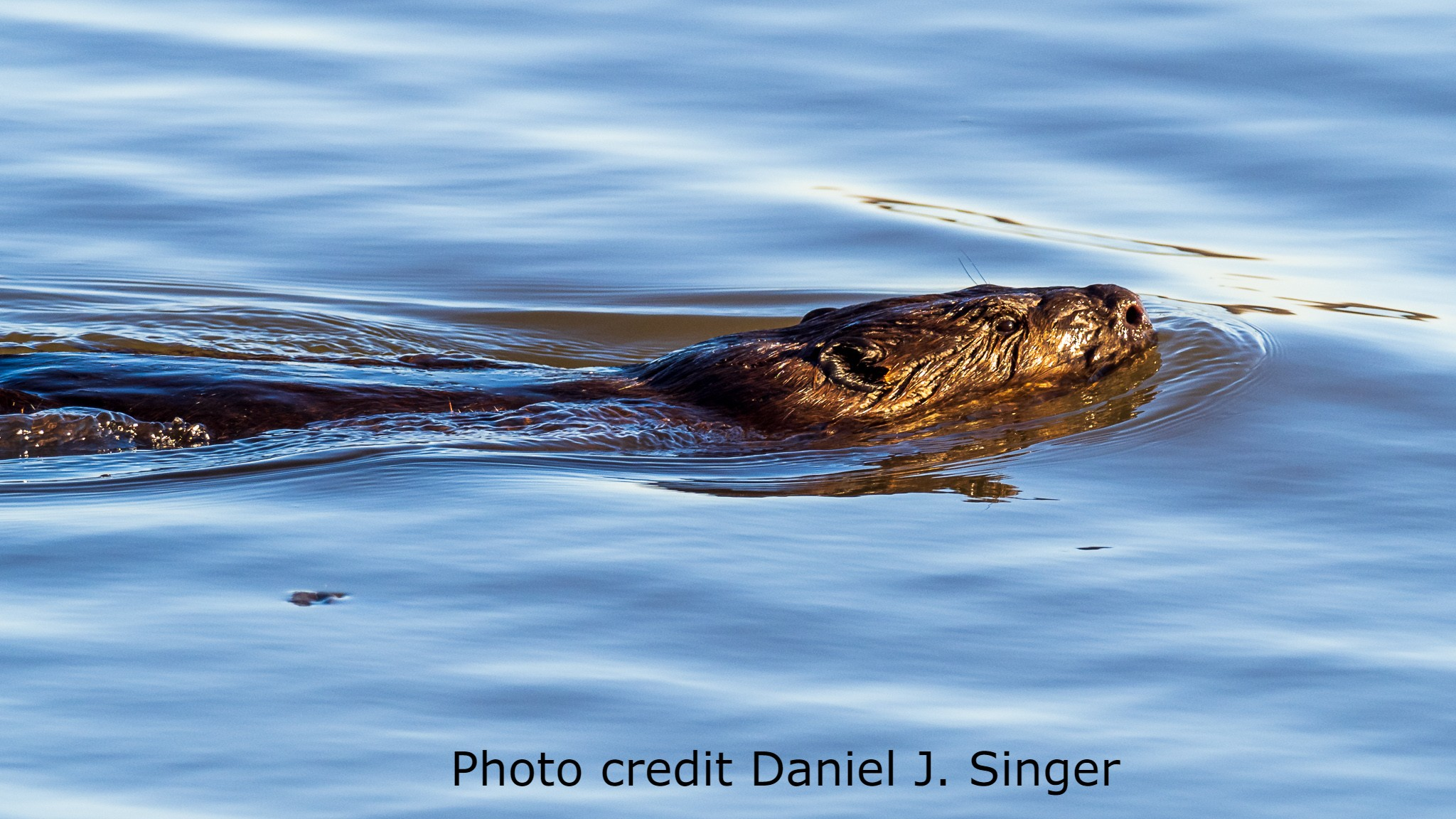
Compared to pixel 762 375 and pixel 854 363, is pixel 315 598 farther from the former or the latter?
pixel 854 363

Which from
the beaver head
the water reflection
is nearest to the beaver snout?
the beaver head

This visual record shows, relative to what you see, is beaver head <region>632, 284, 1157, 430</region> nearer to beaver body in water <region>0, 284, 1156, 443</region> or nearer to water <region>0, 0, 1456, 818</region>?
beaver body in water <region>0, 284, 1156, 443</region>

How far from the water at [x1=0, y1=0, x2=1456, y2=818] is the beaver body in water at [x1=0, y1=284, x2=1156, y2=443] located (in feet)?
0.65

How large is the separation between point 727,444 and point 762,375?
371 millimetres

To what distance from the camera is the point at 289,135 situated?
11.8m

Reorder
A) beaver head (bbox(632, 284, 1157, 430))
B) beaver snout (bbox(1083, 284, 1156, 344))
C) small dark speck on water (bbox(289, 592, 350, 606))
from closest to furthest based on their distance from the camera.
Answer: small dark speck on water (bbox(289, 592, 350, 606)) → beaver head (bbox(632, 284, 1157, 430)) → beaver snout (bbox(1083, 284, 1156, 344))

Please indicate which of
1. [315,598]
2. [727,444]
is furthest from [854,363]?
[315,598]

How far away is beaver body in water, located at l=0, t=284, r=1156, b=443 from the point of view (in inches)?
269

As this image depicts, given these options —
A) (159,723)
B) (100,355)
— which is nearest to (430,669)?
(159,723)

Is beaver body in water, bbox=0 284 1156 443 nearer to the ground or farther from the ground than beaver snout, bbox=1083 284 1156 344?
nearer to the ground

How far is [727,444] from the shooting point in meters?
7.23

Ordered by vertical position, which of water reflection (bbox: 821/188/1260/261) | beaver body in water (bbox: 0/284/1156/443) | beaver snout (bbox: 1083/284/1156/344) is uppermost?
water reflection (bbox: 821/188/1260/261)

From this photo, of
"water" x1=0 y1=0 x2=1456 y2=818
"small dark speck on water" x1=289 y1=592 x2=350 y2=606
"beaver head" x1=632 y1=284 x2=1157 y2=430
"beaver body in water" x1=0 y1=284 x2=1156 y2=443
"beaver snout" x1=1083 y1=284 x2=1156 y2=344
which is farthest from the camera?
"beaver snout" x1=1083 y1=284 x2=1156 y2=344

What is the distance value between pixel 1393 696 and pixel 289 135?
844 centimetres
